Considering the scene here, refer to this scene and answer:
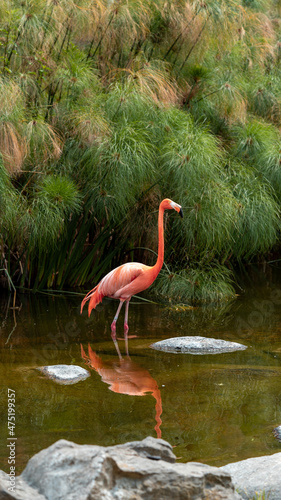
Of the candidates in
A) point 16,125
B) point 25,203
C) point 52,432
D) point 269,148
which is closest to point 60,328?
point 25,203

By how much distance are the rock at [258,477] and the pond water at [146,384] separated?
24 centimetres

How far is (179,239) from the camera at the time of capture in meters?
6.47

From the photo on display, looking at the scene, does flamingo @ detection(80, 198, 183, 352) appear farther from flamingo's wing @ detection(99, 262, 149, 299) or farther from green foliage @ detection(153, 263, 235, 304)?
green foliage @ detection(153, 263, 235, 304)

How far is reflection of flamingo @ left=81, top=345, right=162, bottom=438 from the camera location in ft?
10.8

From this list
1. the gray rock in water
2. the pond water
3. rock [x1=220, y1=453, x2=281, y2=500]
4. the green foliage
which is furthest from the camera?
the green foliage

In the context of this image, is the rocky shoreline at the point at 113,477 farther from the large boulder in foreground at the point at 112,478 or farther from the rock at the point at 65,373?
the rock at the point at 65,373

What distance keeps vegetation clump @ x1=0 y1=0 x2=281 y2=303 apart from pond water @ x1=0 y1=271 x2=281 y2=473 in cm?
80

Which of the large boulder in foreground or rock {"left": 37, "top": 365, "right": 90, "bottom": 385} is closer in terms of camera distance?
the large boulder in foreground

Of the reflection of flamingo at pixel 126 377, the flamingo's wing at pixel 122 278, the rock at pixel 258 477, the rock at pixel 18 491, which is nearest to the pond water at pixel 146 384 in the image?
the reflection of flamingo at pixel 126 377

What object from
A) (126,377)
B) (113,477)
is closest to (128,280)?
(126,377)

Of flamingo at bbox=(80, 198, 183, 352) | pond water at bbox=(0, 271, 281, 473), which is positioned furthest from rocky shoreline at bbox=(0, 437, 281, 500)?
flamingo at bbox=(80, 198, 183, 352)

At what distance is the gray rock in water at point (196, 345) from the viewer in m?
4.12

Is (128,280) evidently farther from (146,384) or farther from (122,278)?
(146,384)

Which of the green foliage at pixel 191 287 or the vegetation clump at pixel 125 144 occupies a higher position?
the vegetation clump at pixel 125 144
